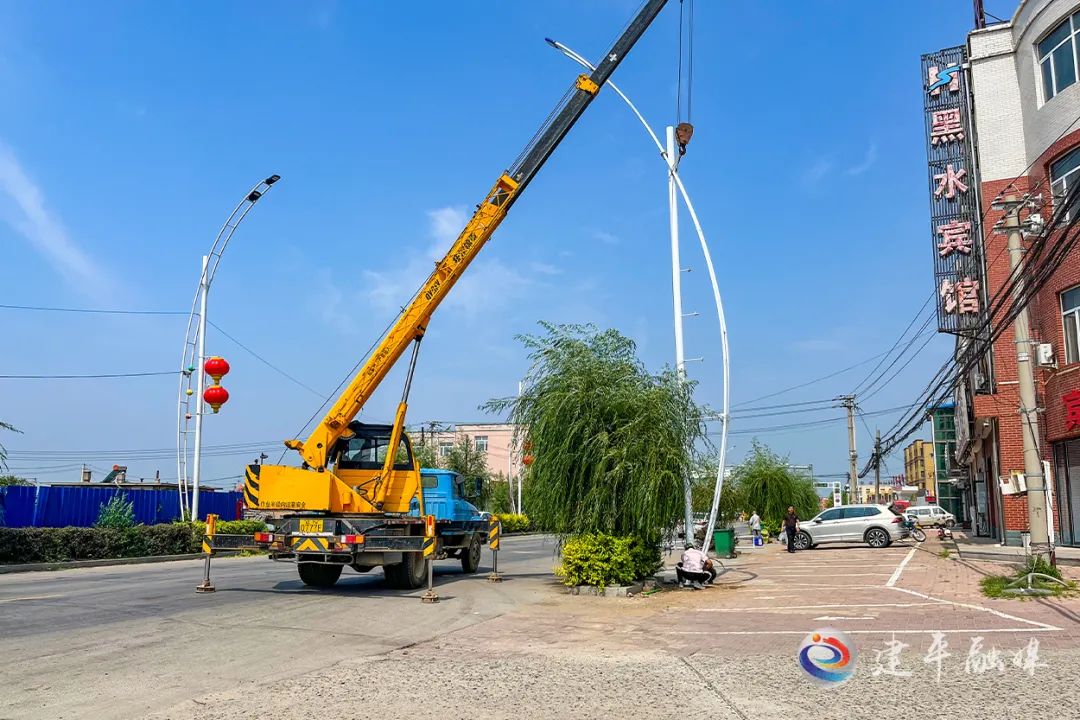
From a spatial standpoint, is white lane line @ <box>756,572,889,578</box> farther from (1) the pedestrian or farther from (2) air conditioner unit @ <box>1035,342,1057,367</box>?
(1) the pedestrian

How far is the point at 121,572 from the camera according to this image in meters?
21.2

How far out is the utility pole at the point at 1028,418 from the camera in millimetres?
14469

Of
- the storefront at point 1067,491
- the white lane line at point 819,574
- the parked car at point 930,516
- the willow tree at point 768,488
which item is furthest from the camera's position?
the parked car at point 930,516

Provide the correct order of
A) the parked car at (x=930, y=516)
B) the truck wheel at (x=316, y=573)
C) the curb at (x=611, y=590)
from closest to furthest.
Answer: the curb at (x=611, y=590) < the truck wheel at (x=316, y=573) < the parked car at (x=930, y=516)

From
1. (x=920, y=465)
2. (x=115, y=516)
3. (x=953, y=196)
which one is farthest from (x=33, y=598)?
(x=920, y=465)

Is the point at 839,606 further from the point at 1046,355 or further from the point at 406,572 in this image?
the point at 1046,355

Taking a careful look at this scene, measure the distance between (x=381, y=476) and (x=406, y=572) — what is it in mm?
1818

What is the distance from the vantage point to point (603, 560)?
49.8 feet

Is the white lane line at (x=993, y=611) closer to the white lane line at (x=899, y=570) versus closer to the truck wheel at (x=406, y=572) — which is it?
the white lane line at (x=899, y=570)

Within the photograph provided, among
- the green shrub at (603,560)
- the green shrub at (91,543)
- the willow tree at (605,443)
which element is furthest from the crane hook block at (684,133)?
the green shrub at (91,543)

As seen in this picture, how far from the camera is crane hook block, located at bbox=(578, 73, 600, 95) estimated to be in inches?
693

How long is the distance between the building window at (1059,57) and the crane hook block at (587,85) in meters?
15.0

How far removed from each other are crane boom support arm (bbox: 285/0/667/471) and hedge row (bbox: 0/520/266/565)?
11617 mm

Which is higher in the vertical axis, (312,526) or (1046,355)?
(1046,355)
